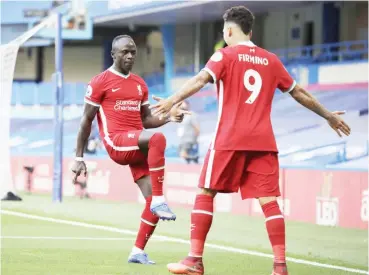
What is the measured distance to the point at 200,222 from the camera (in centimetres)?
884

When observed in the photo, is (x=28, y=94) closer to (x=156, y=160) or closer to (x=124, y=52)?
(x=124, y=52)

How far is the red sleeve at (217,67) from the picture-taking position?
338 inches

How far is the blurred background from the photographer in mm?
17797

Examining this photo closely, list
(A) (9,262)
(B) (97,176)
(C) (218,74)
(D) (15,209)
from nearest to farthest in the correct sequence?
1. (C) (218,74)
2. (A) (9,262)
3. (D) (15,209)
4. (B) (97,176)

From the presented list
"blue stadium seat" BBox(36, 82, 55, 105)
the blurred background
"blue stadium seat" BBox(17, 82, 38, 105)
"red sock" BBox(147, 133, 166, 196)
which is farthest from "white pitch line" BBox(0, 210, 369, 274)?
"blue stadium seat" BBox(17, 82, 38, 105)

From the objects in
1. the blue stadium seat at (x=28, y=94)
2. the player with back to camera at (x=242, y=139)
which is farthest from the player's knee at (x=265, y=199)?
the blue stadium seat at (x=28, y=94)

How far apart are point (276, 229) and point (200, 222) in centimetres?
60

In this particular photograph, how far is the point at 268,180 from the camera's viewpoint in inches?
349

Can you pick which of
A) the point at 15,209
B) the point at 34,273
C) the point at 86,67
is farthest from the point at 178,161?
the point at 86,67

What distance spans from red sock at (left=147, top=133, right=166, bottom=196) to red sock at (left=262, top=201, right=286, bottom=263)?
1585 millimetres

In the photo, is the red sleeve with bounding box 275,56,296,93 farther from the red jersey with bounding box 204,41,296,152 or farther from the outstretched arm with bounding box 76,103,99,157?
the outstretched arm with bounding box 76,103,99,157

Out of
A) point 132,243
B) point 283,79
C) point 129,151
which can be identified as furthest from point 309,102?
point 132,243

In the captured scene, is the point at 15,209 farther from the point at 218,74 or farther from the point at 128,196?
the point at 218,74

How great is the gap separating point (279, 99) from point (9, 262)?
2307cm
